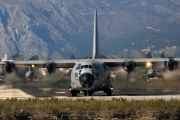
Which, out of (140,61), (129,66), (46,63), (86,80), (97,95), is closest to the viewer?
(86,80)

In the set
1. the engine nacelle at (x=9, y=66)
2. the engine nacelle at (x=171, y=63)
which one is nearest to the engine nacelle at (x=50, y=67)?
the engine nacelle at (x=9, y=66)

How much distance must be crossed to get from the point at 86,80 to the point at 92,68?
154 cm

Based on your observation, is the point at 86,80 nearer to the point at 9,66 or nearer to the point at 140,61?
the point at 140,61

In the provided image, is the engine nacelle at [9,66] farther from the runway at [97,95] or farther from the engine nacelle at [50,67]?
the engine nacelle at [50,67]

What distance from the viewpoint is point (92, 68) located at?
51.3 metres

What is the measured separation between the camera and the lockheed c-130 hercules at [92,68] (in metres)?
50.9

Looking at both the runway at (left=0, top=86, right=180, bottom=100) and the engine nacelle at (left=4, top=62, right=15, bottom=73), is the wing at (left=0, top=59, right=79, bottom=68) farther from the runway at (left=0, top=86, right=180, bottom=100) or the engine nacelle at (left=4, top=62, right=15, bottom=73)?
the runway at (left=0, top=86, right=180, bottom=100)

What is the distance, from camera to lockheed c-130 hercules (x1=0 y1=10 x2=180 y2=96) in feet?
167

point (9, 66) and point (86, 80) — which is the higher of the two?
point (9, 66)

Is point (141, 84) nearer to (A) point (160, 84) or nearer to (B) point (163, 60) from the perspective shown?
(A) point (160, 84)

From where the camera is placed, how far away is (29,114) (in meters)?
32.8

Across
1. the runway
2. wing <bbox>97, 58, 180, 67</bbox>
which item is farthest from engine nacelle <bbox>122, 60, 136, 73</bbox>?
the runway

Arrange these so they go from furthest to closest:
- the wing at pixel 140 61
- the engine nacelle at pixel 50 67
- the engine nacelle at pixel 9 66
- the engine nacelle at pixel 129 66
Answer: the engine nacelle at pixel 9 66 < the engine nacelle at pixel 50 67 < the wing at pixel 140 61 < the engine nacelle at pixel 129 66

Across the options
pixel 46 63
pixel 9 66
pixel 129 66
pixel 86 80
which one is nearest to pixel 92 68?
pixel 86 80
